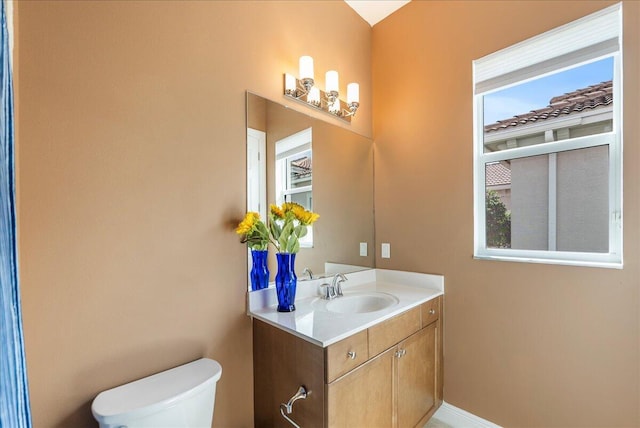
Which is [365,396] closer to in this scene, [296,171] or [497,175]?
[296,171]

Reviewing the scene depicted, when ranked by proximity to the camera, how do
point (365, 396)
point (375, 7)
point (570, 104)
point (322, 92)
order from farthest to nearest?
point (375, 7) < point (322, 92) < point (570, 104) < point (365, 396)

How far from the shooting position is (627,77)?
134cm

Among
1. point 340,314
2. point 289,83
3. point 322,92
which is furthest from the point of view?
point 322,92

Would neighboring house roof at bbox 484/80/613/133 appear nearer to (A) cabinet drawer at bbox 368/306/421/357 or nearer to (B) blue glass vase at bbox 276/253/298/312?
(A) cabinet drawer at bbox 368/306/421/357

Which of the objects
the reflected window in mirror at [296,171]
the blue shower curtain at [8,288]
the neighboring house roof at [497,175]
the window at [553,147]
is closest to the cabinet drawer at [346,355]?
the reflected window in mirror at [296,171]

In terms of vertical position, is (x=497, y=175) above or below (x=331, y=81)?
below

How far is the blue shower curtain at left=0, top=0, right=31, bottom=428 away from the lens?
60 centimetres

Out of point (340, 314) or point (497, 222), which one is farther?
point (497, 222)

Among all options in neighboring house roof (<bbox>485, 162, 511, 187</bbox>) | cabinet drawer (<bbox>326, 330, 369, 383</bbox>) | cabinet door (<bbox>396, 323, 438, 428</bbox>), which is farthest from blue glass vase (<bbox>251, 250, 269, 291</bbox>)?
neighboring house roof (<bbox>485, 162, 511, 187</bbox>)

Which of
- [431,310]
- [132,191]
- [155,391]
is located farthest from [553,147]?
[155,391]

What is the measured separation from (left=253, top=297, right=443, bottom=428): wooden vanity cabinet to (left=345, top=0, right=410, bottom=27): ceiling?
212cm

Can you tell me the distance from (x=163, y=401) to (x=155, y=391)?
94 mm

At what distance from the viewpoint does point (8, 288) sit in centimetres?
62

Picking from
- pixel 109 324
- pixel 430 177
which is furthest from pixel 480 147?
pixel 109 324
